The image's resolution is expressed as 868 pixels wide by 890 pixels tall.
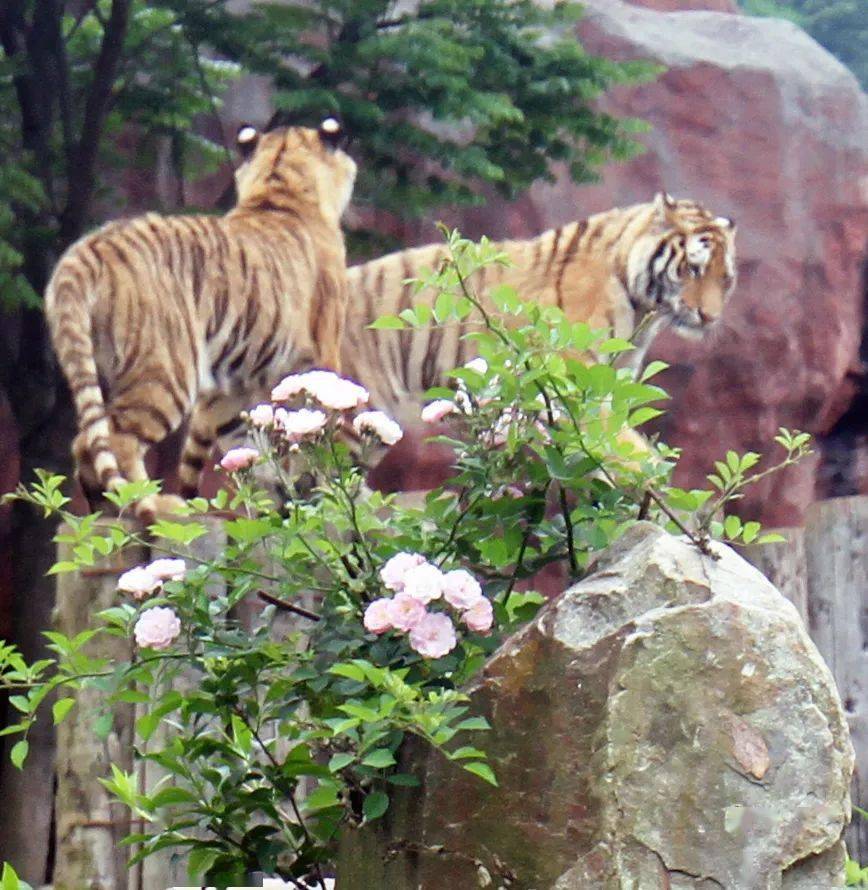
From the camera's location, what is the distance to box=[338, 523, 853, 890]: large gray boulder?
1938 millimetres

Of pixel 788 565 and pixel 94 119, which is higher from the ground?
pixel 94 119

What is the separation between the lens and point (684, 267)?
6.13m

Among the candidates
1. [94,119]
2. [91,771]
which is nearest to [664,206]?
[94,119]

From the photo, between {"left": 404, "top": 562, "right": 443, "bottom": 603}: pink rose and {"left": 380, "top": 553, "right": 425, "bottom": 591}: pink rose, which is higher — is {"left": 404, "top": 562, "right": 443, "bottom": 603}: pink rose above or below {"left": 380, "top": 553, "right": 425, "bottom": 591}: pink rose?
above

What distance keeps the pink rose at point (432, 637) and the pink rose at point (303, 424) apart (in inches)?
13.7

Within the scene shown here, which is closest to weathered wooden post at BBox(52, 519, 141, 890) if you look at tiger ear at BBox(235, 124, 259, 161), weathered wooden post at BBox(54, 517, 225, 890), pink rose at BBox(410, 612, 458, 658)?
weathered wooden post at BBox(54, 517, 225, 890)

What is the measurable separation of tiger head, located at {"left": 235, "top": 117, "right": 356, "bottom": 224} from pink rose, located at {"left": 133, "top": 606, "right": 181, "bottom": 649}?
13.0 feet

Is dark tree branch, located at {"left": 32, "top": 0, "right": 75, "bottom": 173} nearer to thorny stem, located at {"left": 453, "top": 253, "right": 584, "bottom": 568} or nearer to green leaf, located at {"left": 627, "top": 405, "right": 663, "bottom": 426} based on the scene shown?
thorny stem, located at {"left": 453, "top": 253, "right": 584, "bottom": 568}

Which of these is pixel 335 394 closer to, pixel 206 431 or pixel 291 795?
pixel 291 795

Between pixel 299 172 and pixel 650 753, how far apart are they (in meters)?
4.51

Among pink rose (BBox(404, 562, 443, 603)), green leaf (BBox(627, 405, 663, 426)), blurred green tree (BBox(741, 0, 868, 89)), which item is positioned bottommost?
blurred green tree (BBox(741, 0, 868, 89))

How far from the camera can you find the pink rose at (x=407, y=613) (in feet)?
6.81

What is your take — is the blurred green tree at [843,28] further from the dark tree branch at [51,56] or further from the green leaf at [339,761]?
the green leaf at [339,761]

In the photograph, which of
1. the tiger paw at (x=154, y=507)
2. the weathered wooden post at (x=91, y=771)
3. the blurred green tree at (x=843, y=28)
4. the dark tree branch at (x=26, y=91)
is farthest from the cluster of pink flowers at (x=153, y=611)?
the blurred green tree at (x=843, y=28)
